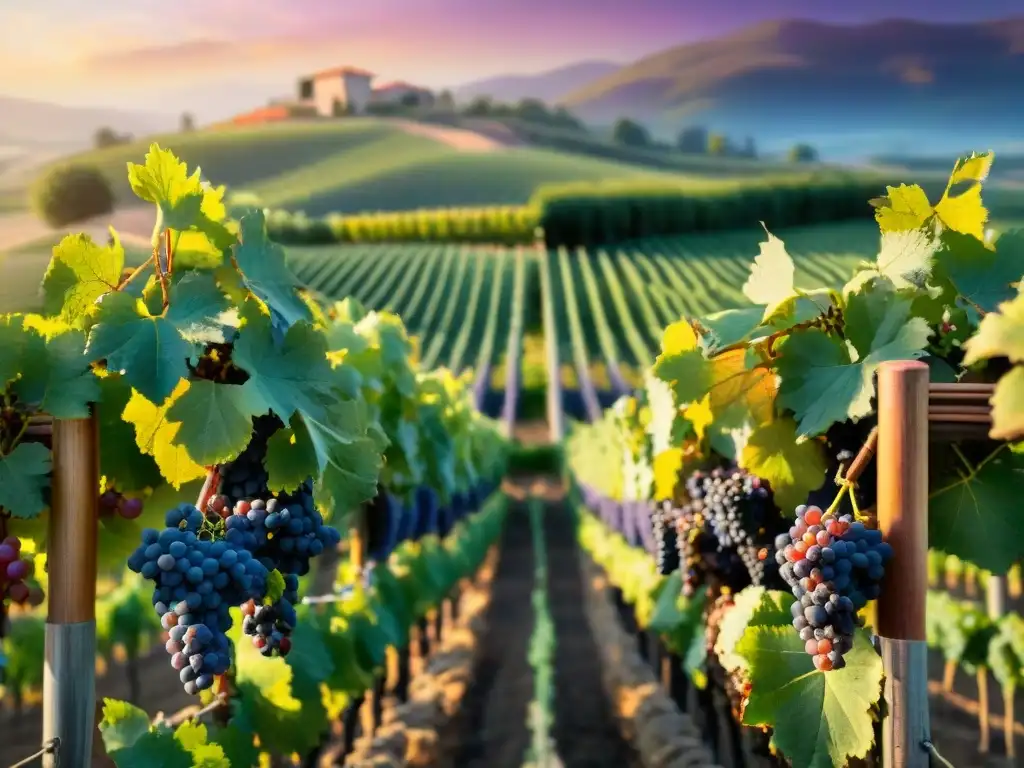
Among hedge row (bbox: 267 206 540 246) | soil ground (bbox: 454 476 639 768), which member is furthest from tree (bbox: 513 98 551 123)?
soil ground (bbox: 454 476 639 768)

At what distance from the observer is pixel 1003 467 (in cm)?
188

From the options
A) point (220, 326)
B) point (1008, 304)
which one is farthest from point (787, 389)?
point (220, 326)

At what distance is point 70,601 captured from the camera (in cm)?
188

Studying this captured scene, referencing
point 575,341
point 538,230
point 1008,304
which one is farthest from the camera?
point 538,230

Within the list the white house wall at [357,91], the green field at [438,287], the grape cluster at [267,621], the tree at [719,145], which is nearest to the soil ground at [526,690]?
the grape cluster at [267,621]

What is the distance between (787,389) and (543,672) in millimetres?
5052

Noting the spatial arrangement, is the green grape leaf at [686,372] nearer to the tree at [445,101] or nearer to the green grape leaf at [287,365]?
the green grape leaf at [287,365]

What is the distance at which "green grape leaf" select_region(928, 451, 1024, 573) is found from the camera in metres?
1.87

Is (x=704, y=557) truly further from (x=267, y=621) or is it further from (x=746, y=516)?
(x=267, y=621)

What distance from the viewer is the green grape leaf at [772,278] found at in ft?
6.66

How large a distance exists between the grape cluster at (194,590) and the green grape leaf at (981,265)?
147cm

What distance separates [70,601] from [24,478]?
0.84 feet

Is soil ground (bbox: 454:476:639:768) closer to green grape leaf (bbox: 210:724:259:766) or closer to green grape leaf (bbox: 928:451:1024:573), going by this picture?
green grape leaf (bbox: 210:724:259:766)

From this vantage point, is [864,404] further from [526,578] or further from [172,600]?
[526,578]
